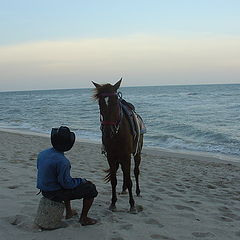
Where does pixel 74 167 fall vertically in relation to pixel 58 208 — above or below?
below

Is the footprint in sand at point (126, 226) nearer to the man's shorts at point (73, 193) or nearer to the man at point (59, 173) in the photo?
the man at point (59, 173)

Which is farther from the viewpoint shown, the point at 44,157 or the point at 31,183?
the point at 31,183

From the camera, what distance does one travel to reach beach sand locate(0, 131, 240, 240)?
412 centimetres

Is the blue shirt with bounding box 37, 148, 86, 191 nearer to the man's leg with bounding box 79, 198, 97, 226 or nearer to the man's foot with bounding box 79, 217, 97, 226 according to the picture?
the man's leg with bounding box 79, 198, 97, 226

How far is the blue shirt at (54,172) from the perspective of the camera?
415 centimetres

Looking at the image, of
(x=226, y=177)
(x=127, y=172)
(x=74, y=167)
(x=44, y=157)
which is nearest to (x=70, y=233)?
(x=44, y=157)

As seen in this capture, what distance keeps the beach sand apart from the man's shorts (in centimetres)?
36

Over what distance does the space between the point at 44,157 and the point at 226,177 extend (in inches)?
220

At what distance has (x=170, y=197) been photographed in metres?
5.96

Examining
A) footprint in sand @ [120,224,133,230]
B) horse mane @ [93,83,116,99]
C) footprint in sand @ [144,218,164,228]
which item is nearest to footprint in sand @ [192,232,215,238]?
footprint in sand @ [144,218,164,228]

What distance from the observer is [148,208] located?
529cm

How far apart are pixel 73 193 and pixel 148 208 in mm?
1496

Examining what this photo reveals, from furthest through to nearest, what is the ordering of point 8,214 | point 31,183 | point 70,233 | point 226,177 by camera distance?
point 226,177 → point 31,183 → point 8,214 → point 70,233

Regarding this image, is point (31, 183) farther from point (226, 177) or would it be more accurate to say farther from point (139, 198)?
point (226, 177)
